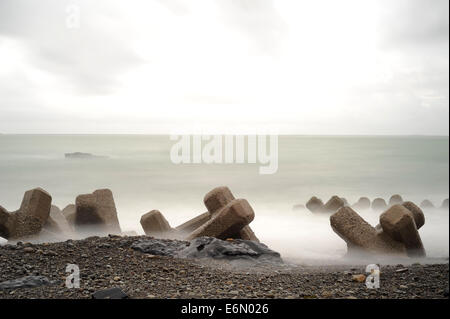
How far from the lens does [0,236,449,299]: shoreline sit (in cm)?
296

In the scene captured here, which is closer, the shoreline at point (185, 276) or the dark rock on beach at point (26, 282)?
the shoreline at point (185, 276)

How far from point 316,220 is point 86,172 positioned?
16.7 ft

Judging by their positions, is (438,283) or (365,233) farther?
(365,233)

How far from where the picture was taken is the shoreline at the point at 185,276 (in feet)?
9.71

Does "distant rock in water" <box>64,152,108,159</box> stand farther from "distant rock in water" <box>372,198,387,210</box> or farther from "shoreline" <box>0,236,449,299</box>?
"distant rock in water" <box>372,198,387,210</box>

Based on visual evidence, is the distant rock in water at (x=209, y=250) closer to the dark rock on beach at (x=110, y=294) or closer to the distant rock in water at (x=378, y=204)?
the dark rock on beach at (x=110, y=294)

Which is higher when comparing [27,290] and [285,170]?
[285,170]

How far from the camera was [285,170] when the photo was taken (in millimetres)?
11609

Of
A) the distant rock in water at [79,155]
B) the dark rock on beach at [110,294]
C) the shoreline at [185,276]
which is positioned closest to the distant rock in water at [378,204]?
the shoreline at [185,276]

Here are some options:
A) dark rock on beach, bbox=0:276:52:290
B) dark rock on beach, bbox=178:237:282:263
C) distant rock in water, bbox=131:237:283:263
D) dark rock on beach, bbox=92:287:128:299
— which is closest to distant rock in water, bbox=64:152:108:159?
distant rock in water, bbox=131:237:283:263

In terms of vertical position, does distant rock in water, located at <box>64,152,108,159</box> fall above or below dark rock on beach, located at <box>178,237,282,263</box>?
above

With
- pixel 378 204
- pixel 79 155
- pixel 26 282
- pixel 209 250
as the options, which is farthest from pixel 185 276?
pixel 378 204
